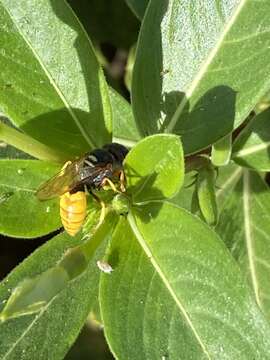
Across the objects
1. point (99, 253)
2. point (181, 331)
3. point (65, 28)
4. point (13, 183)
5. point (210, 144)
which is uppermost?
point (65, 28)

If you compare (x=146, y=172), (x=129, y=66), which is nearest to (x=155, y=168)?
(x=146, y=172)

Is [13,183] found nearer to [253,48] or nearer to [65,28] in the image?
[65,28]

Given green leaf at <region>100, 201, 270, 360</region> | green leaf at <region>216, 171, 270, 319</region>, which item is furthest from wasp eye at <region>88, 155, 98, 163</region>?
green leaf at <region>216, 171, 270, 319</region>

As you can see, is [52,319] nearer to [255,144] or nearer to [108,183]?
[108,183]

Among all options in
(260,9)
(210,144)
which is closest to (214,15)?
(260,9)

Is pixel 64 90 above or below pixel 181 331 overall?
above

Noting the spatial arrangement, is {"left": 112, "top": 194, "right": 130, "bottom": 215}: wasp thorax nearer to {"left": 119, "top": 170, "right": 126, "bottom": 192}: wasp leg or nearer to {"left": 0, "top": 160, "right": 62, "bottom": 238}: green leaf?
{"left": 119, "top": 170, "right": 126, "bottom": 192}: wasp leg

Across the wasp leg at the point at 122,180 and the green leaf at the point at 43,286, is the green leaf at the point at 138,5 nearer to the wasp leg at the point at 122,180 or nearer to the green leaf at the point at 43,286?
the wasp leg at the point at 122,180
